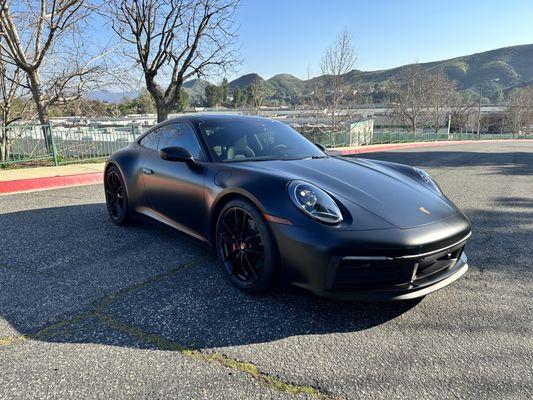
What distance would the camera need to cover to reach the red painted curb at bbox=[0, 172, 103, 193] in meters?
7.26

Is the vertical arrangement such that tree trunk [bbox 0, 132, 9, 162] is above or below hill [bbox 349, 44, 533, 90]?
below

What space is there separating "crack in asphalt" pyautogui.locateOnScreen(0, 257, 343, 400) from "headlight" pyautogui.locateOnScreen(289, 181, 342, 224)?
0.98 m

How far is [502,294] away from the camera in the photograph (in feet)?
9.41

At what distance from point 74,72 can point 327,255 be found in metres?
14.1

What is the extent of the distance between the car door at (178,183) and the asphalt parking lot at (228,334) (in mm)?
297

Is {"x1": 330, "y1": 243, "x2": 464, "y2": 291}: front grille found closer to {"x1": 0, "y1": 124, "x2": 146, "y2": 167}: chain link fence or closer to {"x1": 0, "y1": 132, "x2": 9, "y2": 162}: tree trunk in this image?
{"x1": 0, "y1": 124, "x2": 146, "y2": 167}: chain link fence

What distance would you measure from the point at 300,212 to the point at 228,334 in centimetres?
90

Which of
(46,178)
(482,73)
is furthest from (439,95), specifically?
(482,73)

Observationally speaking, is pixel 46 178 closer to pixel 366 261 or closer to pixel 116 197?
pixel 116 197

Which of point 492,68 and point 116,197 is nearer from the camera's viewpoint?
point 116,197

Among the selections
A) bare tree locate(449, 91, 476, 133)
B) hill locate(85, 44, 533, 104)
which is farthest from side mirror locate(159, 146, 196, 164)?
hill locate(85, 44, 533, 104)

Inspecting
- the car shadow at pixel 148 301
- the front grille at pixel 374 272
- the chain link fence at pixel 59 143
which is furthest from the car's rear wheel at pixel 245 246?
the chain link fence at pixel 59 143

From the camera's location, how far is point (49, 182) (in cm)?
782

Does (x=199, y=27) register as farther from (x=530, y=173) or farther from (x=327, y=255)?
(x=327, y=255)
